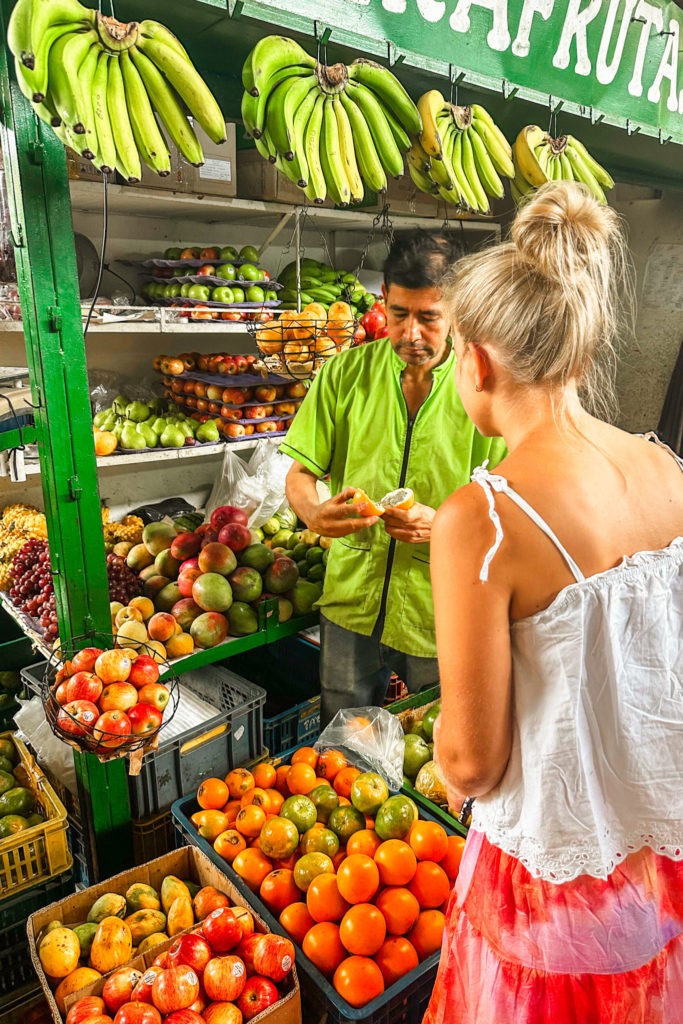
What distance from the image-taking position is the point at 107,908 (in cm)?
180

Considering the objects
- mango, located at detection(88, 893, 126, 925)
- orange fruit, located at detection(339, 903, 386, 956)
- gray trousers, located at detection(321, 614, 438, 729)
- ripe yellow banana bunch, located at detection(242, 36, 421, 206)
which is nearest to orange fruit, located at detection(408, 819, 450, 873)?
orange fruit, located at detection(339, 903, 386, 956)

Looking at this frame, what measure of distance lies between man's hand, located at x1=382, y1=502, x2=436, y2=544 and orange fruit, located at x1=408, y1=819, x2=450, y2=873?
0.78m

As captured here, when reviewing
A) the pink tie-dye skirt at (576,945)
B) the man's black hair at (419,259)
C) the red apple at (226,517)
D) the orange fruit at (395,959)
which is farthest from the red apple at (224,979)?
the man's black hair at (419,259)

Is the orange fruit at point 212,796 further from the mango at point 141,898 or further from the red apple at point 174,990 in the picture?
the red apple at point 174,990

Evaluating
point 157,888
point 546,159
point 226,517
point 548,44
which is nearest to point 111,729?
point 157,888

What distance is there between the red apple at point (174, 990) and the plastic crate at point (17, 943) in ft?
2.55

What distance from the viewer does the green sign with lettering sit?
6.32 ft

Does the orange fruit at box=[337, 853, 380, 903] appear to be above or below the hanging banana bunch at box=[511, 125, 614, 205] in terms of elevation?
below

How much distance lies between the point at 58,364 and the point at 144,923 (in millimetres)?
1446

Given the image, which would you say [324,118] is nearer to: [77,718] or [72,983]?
[77,718]

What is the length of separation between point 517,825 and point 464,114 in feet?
6.75

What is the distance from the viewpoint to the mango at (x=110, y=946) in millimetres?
1633

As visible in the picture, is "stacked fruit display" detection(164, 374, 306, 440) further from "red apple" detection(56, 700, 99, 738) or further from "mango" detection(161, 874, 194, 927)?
"mango" detection(161, 874, 194, 927)

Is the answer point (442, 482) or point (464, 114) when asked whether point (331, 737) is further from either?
point (464, 114)
